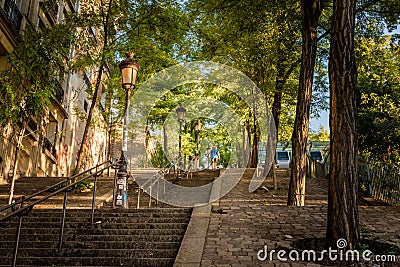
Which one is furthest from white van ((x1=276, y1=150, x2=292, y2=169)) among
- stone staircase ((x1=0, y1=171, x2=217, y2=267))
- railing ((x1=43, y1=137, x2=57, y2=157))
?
stone staircase ((x1=0, y1=171, x2=217, y2=267))

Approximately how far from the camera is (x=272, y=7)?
13.0 meters

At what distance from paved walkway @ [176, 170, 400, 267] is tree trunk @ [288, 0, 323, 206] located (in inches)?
41.4

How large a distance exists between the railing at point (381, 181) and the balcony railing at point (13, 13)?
14.4 meters

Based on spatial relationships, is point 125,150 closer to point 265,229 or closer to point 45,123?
point 265,229

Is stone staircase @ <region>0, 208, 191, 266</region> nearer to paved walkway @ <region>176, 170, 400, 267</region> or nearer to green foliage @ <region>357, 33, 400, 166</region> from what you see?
paved walkway @ <region>176, 170, 400, 267</region>

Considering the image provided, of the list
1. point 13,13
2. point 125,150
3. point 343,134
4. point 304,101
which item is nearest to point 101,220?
point 125,150

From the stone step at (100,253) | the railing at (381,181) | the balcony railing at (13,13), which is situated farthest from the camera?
the balcony railing at (13,13)

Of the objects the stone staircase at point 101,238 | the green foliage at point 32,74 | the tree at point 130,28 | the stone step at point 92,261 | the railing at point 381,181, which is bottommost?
the stone step at point 92,261

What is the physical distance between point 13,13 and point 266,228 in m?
14.3

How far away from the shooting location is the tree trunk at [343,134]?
256 inches

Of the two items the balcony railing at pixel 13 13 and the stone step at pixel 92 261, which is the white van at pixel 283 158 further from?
the stone step at pixel 92 261

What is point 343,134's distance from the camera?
6.86 m

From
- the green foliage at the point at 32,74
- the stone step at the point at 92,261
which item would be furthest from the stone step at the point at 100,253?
the green foliage at the point at 32,74

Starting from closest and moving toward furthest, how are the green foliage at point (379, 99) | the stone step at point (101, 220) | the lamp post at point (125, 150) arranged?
1. the stone step at point (101, 220)
2. the lamp post at point (125, 150)
3. the green foliage at point (379, 99)
